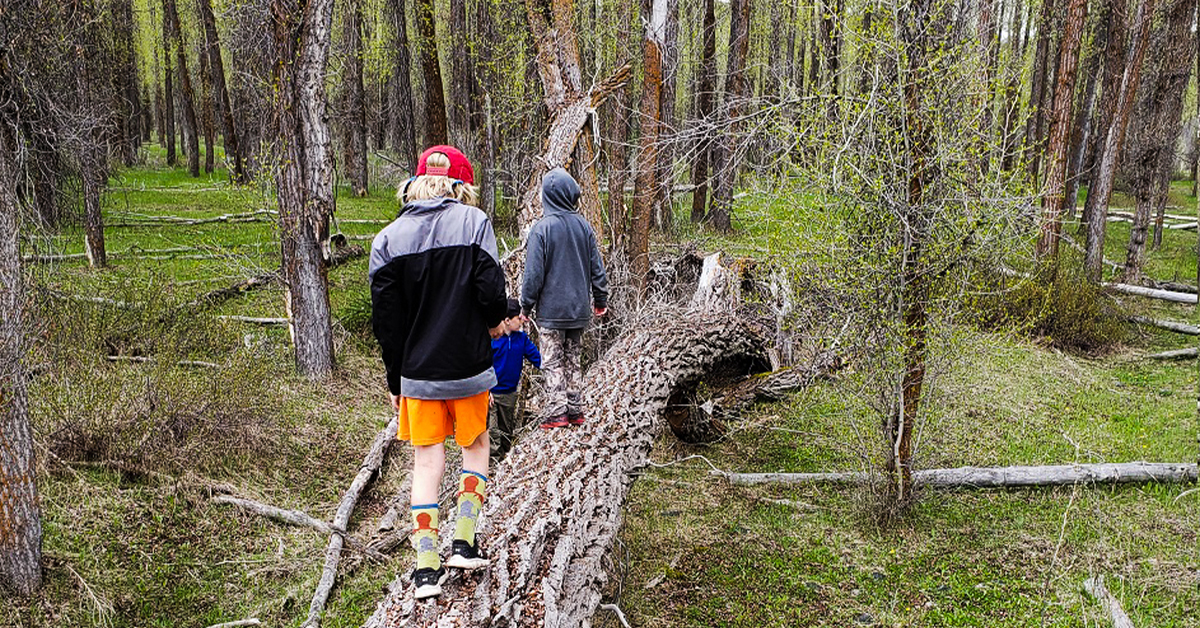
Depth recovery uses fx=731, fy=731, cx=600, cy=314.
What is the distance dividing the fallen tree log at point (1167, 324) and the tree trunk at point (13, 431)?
43.5 ft

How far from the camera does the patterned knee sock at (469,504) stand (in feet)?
9.87

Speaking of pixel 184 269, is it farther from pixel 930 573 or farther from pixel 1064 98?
pixel 1064 98

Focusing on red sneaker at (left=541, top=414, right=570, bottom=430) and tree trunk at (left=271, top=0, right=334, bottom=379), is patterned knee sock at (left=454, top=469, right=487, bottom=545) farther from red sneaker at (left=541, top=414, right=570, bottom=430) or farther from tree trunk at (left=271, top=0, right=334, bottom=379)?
tree trunk at (left=271, top=0, right=334, bottom=379)

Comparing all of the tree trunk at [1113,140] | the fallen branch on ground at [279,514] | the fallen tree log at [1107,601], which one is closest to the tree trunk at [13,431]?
the fallen branch on ground at [279,514]

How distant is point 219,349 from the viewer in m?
6.57

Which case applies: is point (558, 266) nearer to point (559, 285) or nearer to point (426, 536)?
point (559, 285)

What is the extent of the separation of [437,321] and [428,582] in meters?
1.04

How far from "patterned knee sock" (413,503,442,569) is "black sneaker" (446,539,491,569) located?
0.06 metres

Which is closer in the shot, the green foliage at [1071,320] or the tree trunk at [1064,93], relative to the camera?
the green foliage at [1071,320]

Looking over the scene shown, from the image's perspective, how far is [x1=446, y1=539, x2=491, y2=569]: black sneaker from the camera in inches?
116

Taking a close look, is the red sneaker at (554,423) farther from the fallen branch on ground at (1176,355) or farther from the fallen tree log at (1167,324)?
the fallen tree log at (1167,324)

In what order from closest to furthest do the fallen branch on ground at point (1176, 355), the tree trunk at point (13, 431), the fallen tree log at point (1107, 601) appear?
the tree trunk at point (13, 431) < the fallen tree log at point (1107, 601) < the fallen branch on ground at point (1176, 355)

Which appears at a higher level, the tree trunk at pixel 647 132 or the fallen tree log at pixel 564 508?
the tree trunk at pixel 647 132

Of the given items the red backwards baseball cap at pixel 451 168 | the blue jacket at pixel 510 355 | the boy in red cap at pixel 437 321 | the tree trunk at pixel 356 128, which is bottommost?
the blue jacket at pixel 510 355
